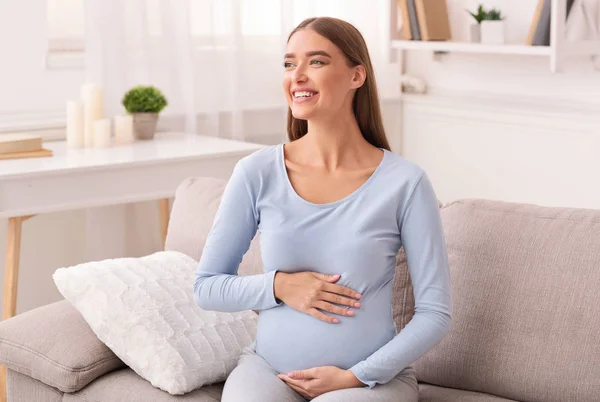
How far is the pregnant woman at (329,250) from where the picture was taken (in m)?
1.80

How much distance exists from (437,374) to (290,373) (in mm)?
379

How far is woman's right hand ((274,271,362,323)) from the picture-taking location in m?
1.81

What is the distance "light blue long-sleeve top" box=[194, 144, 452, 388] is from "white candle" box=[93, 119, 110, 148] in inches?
54.6

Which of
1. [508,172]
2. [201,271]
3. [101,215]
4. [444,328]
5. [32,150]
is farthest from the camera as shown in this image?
[508,172]

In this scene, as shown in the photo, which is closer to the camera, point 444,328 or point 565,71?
point 444,328

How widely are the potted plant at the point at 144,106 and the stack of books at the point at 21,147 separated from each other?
1.31ft

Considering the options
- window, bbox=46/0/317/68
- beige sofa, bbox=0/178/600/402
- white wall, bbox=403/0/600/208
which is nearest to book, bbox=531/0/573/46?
white wall, bbox=403/0/600/208

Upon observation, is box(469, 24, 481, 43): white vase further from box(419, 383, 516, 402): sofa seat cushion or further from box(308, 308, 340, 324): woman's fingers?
box(308, 308, 340, 324): woman's fingers

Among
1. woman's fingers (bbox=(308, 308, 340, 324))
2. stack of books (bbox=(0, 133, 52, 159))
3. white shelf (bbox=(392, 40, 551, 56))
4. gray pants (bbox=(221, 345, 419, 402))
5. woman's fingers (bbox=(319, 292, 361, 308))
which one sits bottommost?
gray pants (bbox=(221, 345, 419, 402))

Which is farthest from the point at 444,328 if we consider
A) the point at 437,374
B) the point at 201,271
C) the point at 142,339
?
the point at 142,339

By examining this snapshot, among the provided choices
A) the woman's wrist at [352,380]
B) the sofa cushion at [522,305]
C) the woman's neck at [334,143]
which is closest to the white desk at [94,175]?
the woman's neck at [334,143]

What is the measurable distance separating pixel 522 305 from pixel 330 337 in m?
0.41

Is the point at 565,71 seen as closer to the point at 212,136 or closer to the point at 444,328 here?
the point at 212,136

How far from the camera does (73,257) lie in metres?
3.60
